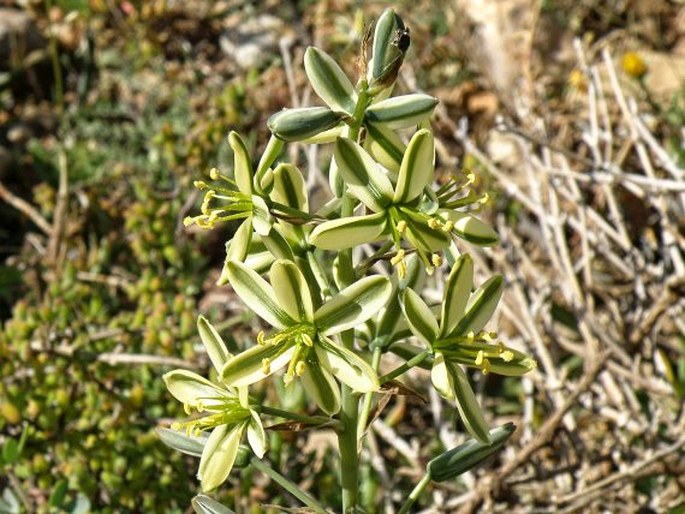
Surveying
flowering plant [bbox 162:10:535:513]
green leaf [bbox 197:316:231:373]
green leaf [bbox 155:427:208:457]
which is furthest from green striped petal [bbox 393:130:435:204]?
green leaf [bbox 155:427:208:457]

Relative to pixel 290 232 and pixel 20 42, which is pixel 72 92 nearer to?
pixel 20 42

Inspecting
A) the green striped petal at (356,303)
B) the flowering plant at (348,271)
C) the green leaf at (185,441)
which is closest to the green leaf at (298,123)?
the flowering plant at (348,271)

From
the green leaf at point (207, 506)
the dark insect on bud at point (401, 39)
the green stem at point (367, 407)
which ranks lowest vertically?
the green leaf at point (207, 506)

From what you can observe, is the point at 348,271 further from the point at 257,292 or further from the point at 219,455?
the point at 219,455

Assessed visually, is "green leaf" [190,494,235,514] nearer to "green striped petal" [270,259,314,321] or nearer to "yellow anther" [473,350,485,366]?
"green striped petal" [270,259,314,321]

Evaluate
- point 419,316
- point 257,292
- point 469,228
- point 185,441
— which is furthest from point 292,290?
point 185,441

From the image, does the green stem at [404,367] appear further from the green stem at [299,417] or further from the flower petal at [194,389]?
the flower petal at [194,389]

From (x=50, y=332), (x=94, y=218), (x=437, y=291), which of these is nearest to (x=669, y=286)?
(x=437, y=291)
